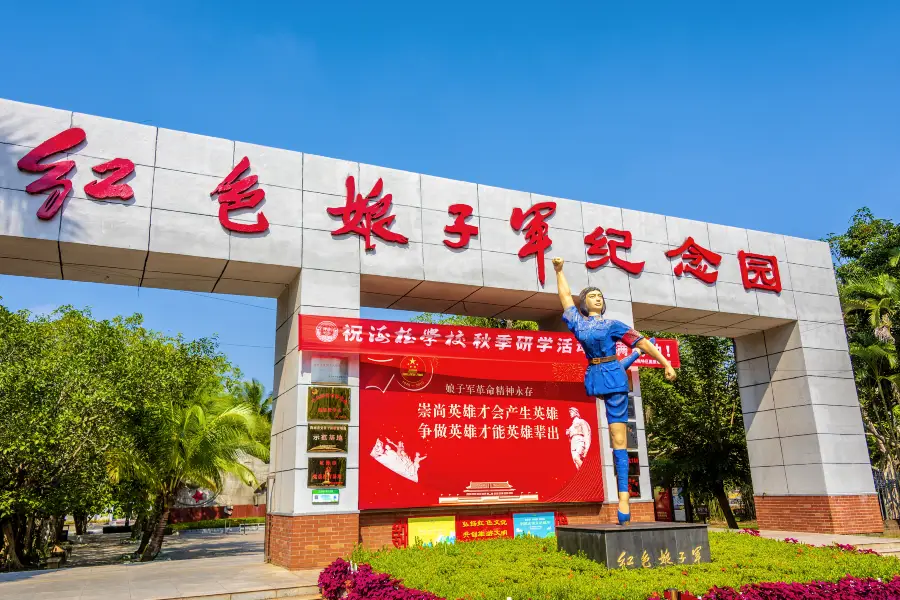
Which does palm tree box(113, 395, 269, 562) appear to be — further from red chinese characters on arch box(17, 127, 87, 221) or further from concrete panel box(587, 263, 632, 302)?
concrete panel box(587, 263, 632, 302)

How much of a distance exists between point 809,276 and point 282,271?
11534mm

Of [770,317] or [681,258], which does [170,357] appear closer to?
[681,258]

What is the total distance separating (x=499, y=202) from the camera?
40.3 ft

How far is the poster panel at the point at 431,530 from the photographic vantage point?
10.7m

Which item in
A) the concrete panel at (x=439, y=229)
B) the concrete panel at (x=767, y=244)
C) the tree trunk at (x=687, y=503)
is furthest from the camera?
the tree trunk at (x=687, y=503)

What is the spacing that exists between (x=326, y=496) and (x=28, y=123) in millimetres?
6811

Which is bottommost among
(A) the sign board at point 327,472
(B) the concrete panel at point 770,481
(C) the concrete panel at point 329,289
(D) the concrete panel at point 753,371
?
(B) the concrete panel at point 770,481

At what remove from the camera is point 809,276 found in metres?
15.0

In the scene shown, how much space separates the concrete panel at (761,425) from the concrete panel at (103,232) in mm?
13158

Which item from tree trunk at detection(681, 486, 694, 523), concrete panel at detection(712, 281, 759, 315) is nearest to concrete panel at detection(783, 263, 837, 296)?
concrete panel at detection(712, 281, 759, 315)

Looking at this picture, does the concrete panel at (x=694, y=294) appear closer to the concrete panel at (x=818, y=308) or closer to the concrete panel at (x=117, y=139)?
the concrete panel at (x=818, y=308)

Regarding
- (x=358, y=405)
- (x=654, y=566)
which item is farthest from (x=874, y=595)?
(x=358, y=405)

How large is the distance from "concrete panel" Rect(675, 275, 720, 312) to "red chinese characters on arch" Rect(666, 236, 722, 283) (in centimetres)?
12

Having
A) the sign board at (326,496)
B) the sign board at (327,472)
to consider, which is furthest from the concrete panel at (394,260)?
the sign board at (326,496)
